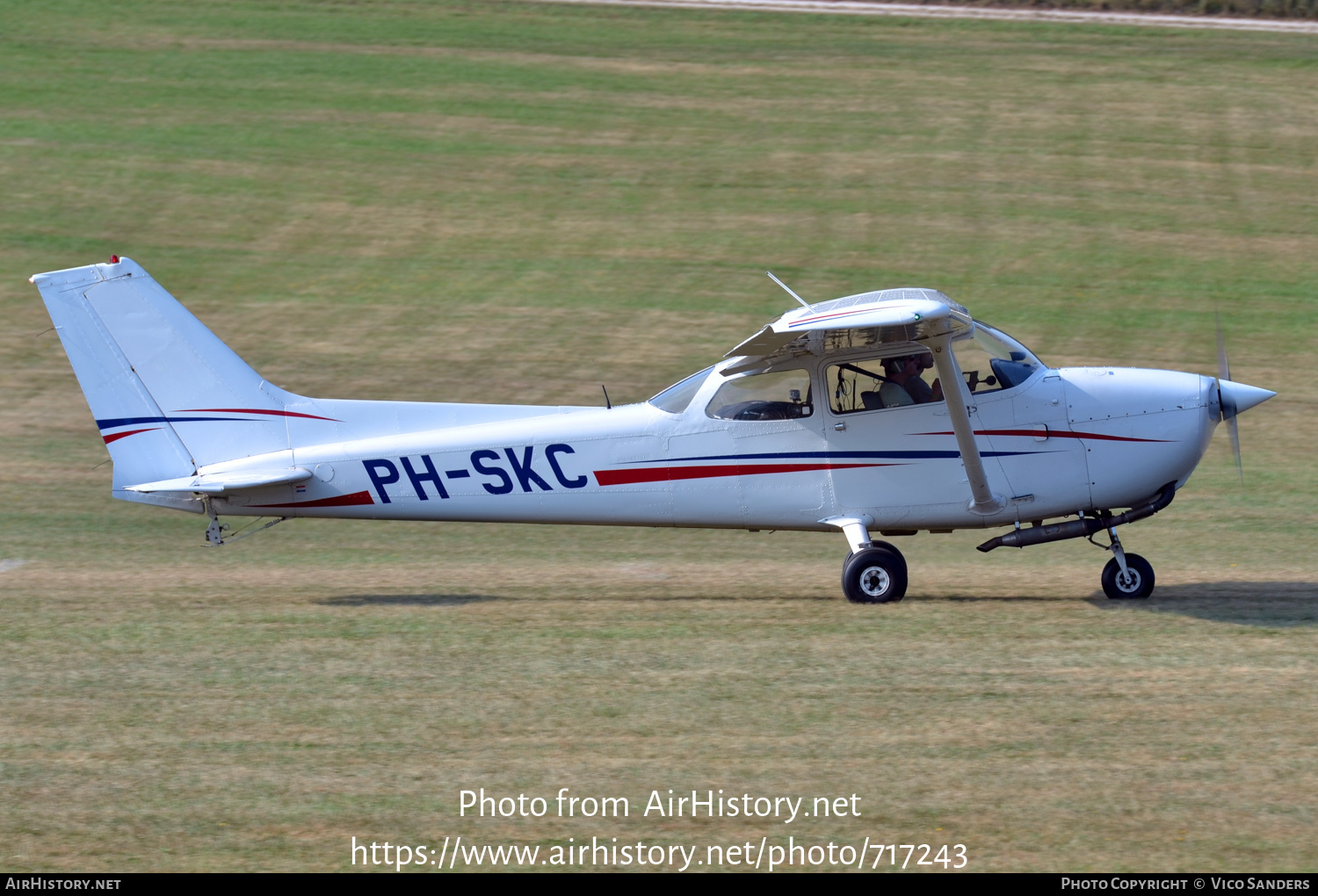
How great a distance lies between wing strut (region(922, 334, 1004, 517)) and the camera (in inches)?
390

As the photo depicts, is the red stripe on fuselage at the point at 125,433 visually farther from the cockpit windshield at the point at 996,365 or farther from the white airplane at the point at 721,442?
the cockpit windshield at the point at 996,365

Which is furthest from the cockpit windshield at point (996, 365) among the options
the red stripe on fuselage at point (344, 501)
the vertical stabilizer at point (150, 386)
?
the vertical stabilizer at point (150, 386)

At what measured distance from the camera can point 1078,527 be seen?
10539 mm

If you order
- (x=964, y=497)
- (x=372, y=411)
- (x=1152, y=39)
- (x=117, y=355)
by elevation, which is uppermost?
(x=1152, y=39)

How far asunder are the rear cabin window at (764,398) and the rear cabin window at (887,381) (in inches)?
9.2

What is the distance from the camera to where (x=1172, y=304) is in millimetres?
19828

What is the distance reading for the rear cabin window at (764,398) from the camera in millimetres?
10602

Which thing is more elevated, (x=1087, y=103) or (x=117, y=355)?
(x=1087, y=103)

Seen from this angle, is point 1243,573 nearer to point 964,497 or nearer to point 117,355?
point 964,497

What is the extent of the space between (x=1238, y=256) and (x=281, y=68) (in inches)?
764

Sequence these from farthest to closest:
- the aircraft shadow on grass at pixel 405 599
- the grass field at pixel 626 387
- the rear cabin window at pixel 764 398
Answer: the aircraft shadow on grass at pixel 405 599 → the rear cabin window at pixel 764 398 → the grass field at pixel 626 387

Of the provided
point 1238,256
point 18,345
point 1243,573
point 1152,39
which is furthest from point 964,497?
point 1152,39

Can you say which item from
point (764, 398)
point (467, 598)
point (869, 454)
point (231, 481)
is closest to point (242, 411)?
point (231, 481)

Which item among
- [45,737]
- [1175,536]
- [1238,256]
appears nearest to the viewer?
[45,737]
